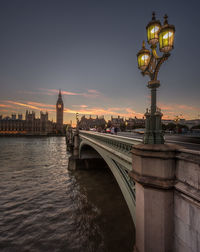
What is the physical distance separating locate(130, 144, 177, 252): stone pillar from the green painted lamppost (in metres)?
0.41

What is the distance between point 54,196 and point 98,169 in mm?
9904

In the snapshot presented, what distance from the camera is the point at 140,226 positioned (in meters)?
3.67

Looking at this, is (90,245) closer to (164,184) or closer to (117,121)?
(164,184)

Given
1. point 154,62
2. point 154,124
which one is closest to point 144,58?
point 154,62

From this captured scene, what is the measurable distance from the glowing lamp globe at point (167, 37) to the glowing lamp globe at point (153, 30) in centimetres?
43

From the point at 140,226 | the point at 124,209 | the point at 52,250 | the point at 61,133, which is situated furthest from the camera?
the point at 61,133

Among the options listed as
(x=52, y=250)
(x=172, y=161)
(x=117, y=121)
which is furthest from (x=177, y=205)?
(x=117, y=121)

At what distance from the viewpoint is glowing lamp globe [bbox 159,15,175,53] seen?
357cm

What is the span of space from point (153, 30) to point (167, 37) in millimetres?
708

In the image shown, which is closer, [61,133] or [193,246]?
[193,246]

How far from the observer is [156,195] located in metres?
3.33

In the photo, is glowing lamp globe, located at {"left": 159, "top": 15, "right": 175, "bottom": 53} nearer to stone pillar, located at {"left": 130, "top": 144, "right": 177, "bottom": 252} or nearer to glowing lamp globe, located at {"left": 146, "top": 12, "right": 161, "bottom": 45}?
glowing lamp globe, located at {"left": 146, "top": 12, "right": 161, "bottom": 45}

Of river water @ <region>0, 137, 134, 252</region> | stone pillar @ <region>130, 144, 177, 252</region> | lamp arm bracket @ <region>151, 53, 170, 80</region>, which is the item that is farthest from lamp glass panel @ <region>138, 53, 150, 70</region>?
river water @ <region>0, 137, 134, 252</region>

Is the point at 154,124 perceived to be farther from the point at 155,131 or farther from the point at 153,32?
the point at 153,32
